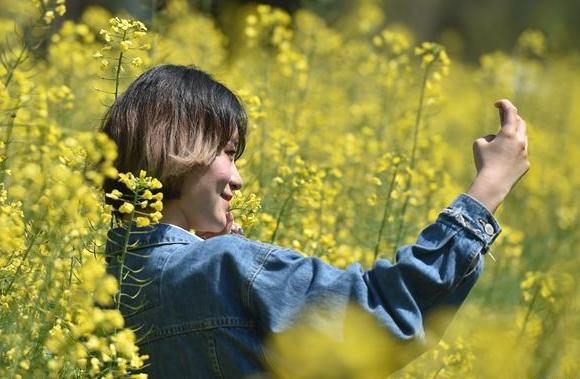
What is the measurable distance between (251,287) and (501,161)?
533mm

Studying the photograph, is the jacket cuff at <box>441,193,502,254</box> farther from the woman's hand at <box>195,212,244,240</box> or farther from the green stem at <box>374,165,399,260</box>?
the green stem at <box>374,165,399,260</box>

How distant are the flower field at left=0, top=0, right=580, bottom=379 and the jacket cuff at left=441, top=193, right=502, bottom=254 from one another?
255 millimetres

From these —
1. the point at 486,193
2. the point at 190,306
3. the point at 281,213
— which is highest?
the point at 486,193

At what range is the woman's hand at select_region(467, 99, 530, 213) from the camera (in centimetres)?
242

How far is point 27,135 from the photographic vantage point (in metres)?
3.95

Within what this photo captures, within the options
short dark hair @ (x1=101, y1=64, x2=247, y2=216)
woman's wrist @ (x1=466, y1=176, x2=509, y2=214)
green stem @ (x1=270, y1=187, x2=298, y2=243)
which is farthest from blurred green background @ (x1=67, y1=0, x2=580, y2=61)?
woman's wrist @ (x1=466, y1=176, x2=509, y2=214)

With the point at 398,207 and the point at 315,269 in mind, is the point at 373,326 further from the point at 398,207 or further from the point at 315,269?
the point at 398,207

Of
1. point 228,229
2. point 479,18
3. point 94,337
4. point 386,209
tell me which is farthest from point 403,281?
point 479,18

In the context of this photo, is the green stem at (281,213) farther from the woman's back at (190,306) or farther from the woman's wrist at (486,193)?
the woman's wrist at (486,193)

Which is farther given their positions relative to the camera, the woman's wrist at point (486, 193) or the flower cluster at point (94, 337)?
the woman's wrist at point (486, 193)

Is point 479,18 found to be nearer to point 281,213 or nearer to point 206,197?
point 281,213

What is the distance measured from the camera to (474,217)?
7.84 feet

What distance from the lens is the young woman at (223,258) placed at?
2373 mm

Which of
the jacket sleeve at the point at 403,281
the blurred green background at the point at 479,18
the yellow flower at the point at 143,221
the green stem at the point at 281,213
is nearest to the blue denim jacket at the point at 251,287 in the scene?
the jacket sleeve at the point at 403,281
